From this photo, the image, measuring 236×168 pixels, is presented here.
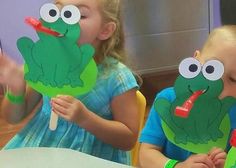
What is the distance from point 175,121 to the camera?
2.56 ft

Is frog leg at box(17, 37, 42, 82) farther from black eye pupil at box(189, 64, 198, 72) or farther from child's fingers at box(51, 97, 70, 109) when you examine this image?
black eye pupil at box(189, 64, 198, 72)

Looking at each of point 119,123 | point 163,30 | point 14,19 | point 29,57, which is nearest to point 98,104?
point 119,123

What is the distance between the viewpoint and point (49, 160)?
86 centimetres

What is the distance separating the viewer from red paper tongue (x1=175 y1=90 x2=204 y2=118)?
0.71 m

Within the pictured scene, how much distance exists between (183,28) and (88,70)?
2.19 metres

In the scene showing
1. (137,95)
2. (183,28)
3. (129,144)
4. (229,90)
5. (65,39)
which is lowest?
(183,28)

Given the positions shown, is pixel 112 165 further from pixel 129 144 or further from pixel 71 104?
pixel 129 144

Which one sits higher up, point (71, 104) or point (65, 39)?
point (65, 39)

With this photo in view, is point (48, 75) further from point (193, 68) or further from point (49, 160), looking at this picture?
point (193, 68)

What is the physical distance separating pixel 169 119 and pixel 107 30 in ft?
1.33

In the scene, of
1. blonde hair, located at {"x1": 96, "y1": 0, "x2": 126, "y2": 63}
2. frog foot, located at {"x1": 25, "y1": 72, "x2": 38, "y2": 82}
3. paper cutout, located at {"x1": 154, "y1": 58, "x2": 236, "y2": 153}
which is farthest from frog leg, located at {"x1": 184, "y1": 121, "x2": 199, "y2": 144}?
blonde hair, located at {"x1": 96, "y1": 0, "x2": 126, "y2": 63}

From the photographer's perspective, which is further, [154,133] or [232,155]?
[154,133]

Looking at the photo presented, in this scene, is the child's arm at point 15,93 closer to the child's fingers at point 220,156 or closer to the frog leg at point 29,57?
the frog leg at point 29,57

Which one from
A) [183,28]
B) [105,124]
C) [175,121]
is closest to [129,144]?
[105,124]
